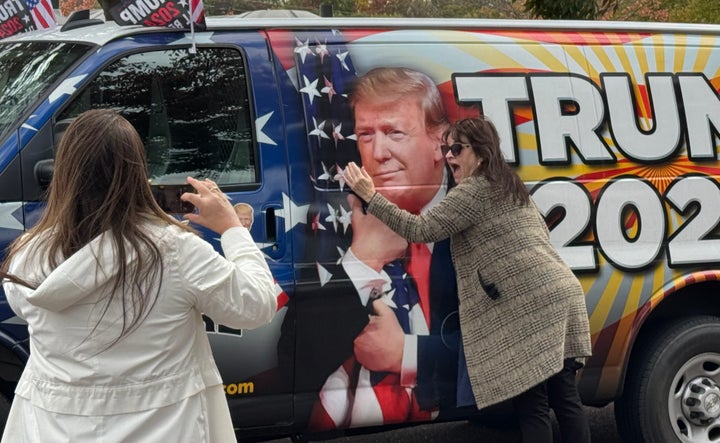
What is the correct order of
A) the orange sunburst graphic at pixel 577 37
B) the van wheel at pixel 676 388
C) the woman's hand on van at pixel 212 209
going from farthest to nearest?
the van wheel at pixel 676 388 → the orange sunburst graphic at pixel 577 37 → the woman's hand on van at pixel 212 209

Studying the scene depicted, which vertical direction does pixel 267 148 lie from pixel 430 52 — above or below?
below

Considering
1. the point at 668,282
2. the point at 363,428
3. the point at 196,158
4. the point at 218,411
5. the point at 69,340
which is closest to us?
the point at 69,340

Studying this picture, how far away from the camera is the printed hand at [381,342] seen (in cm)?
466

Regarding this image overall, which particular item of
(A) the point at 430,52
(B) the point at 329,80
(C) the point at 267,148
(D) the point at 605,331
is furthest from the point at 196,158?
(D) the point at 605,331

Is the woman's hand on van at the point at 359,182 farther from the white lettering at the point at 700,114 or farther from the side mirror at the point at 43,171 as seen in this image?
the white lettering at the point at 700,114

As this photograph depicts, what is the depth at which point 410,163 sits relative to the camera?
479 centimetres

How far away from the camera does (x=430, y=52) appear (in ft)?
16.1

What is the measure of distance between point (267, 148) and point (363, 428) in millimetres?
1345

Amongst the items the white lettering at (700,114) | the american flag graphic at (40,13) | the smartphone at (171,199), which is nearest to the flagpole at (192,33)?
the smartphone at (171,199)

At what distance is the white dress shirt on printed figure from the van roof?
1.97m

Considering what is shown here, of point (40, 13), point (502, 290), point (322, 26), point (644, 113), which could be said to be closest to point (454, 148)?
Answer: point (502, 290)

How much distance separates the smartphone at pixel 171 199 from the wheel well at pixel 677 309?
234 centimetres

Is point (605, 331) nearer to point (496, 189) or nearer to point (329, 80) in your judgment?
point (496, 189)

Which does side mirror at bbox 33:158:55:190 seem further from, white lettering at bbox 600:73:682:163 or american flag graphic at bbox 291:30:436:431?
white lettering at bbox 600:73:682:163
